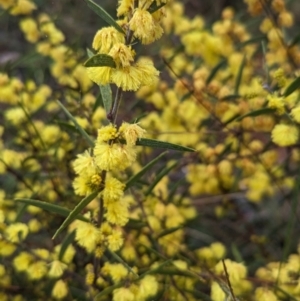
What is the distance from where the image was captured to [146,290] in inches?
36.9

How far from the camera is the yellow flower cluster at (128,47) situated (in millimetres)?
728

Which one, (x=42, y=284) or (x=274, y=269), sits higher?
(x=274, y=269)

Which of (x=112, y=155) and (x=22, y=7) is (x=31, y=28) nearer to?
(x=22, y=7)

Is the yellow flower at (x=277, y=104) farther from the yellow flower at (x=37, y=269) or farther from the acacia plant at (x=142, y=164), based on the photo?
the yellow flower at (x=37, y=269)

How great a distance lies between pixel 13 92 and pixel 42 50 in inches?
8.0

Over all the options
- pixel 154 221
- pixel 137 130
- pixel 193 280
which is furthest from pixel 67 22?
pixel 137 130

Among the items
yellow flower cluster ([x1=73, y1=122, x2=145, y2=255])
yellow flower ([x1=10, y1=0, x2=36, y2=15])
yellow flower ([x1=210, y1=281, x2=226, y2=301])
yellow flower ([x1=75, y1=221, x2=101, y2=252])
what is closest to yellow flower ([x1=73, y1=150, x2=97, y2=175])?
yellow flower cluster ([x1=73, y1=122, x2=145, y2=255])

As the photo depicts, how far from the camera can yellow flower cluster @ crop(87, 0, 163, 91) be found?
0.73 metres

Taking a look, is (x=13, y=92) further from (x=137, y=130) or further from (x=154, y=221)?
(x=137, y=130)

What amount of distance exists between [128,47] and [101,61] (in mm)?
56

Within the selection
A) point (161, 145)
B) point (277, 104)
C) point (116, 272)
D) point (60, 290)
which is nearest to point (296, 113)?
point (277, 104)

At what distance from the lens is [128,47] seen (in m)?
0.75

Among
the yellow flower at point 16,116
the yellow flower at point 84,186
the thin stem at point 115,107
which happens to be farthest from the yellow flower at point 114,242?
the yellow flower at point 16,116

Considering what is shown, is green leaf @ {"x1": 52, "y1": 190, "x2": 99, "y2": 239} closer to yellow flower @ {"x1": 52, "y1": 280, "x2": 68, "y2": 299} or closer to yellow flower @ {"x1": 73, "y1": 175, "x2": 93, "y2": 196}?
yellow flower @ {"x1": 73, "y1": 175, "x2": 93, "y2": 196}
